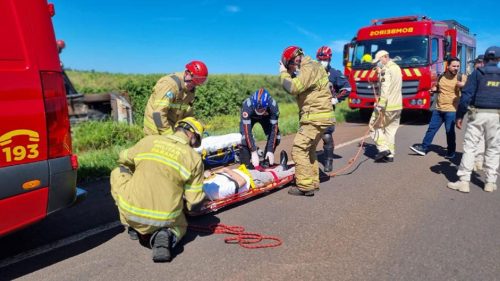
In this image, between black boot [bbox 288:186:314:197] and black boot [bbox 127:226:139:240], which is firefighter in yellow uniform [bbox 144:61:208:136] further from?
black boot [bbox 288:186:314:197]

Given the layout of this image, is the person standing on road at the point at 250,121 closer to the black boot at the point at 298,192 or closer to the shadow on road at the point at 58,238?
the black boot at the point at 298,192

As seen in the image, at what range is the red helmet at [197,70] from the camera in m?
4.99

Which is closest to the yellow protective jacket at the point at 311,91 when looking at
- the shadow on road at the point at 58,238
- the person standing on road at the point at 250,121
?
the person standing on road at the point at 250,121

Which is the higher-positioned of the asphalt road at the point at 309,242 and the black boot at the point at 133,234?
the black boot at the point at 133,234

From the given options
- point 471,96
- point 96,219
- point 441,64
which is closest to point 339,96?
point 471,96

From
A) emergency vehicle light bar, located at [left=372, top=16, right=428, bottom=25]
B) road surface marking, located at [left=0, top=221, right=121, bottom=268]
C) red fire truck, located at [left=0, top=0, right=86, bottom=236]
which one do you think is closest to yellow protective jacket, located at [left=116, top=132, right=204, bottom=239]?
red fire truck, located at [left=0, top=0, right=86, bottom=236]

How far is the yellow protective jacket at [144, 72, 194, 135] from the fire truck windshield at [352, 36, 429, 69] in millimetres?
8612

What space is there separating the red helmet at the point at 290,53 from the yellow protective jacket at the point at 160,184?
193 centimetres

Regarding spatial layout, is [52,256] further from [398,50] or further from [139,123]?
[398,50]

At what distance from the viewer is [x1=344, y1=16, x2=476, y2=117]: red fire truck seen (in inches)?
451

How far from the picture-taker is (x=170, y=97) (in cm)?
485

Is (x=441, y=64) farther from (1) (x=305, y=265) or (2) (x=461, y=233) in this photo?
(1) (x=305, y=265)

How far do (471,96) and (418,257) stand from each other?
283 cm

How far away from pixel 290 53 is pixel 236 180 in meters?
1.67
